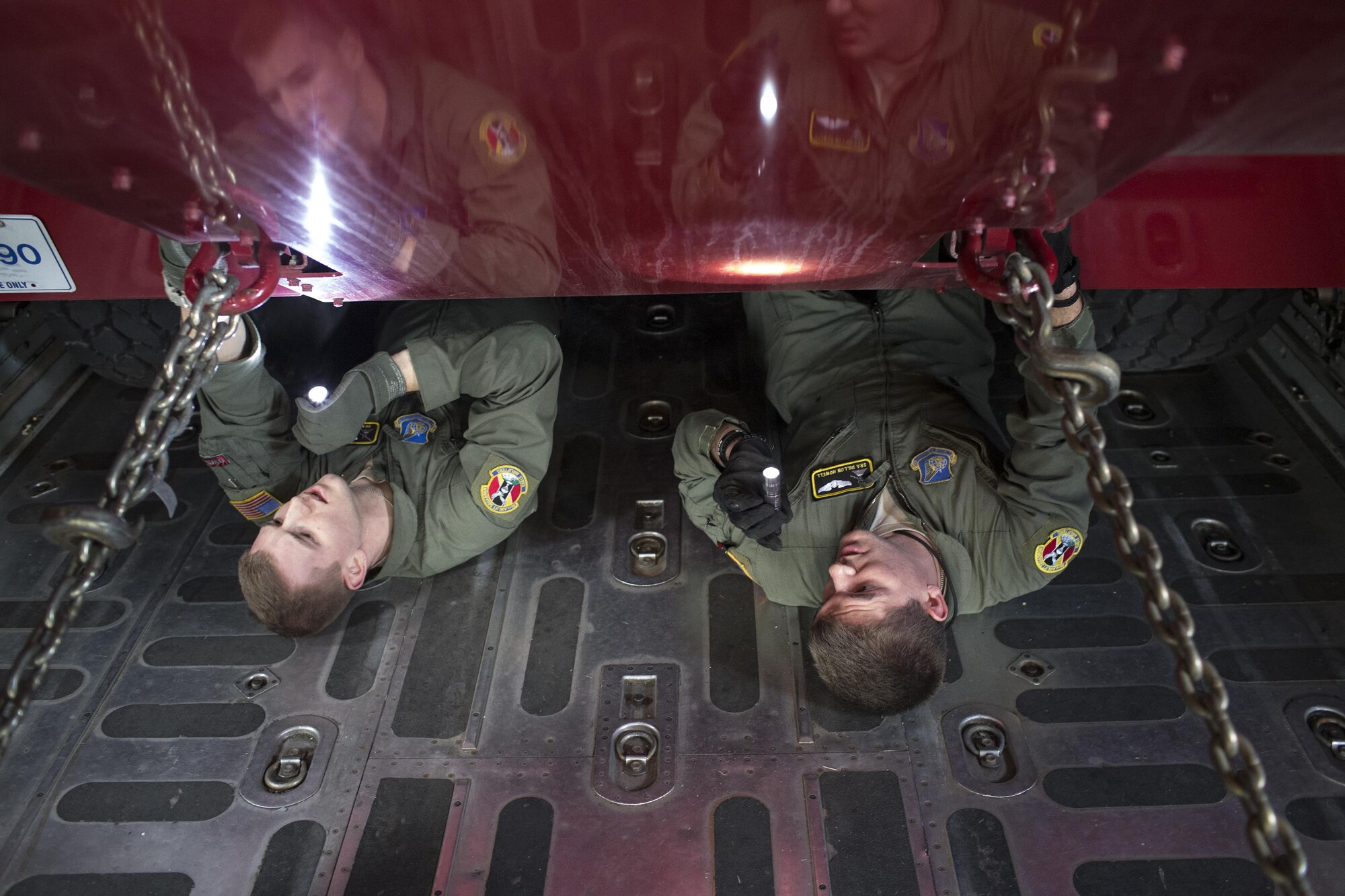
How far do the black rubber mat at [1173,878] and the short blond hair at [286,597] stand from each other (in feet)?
5.35

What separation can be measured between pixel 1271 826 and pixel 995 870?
1137 millimetres

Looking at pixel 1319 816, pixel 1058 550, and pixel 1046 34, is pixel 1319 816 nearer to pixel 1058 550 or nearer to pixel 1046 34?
pixel 1058 550

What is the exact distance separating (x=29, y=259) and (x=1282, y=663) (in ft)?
9.21

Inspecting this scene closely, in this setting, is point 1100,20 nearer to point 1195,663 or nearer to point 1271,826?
point 1195,663

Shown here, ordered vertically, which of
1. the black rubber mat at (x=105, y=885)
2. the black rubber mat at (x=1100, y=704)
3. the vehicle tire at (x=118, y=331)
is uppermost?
the vehicle tire at (x=118, y=331)

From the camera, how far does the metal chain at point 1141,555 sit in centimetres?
80

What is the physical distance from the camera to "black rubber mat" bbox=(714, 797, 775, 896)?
179 centimetres

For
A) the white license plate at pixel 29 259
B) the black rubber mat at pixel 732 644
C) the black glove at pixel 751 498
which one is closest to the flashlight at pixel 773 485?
the black glove at pixel 751 498

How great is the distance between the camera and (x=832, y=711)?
2.07 metres

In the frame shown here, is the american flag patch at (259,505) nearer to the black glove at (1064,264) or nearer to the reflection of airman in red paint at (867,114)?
the reflection of airman in red paint at (867,114)

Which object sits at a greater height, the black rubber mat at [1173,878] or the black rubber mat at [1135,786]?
the black rubber mat at [1135,786]

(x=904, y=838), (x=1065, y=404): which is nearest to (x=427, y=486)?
(x=904, y=838)

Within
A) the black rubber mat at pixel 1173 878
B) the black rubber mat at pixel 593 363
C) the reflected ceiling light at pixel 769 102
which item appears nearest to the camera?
the reflected ceiling light at pixel 769 102

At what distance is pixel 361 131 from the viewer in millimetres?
1093
